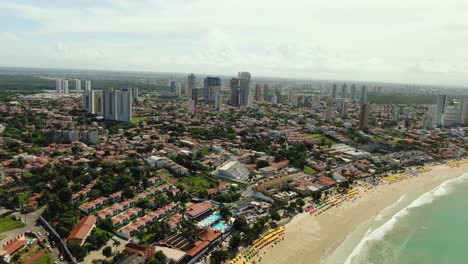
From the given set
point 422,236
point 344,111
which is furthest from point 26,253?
point 344,111

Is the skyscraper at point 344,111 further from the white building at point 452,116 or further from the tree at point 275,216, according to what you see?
the tree at point 275,216

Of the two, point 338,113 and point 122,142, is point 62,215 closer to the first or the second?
point 122,142

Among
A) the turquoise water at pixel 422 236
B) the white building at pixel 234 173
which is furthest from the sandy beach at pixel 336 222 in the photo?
the white building at pixel 234 173

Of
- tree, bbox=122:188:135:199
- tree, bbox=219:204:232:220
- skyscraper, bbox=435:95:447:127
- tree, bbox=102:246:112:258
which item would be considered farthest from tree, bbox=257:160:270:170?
skyscraper, bbox=435:95:447:127

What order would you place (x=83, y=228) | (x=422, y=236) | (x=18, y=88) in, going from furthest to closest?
(x=18, y=88) → (x=422, y=236) → (x=83, y=228)

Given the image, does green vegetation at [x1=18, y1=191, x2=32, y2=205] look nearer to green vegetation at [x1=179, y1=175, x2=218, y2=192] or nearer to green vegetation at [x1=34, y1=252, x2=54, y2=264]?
green vegetation at [x1=34, y1=252, x2=54, y2=264]

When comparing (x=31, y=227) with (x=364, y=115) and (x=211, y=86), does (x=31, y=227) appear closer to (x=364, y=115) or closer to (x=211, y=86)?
(x=364, y=115)
